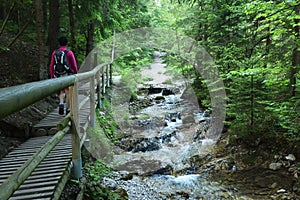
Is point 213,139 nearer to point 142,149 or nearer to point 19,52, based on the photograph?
point 142,149

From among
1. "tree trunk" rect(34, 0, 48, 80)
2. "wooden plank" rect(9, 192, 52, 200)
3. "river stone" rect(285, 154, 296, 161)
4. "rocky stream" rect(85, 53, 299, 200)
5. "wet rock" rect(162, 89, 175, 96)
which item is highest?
"tree trunk" rect(34, 0, 48, 80)

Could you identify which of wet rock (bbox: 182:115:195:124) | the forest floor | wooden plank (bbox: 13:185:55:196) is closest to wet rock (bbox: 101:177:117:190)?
the forest floor

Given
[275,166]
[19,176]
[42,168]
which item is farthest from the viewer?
[275,166]

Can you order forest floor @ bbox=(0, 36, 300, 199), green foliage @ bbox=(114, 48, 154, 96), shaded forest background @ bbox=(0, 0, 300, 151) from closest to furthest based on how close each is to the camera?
forest floor @ bbox=(0, 36, 300, 199) → shaded forest background @ bbox=(0, 0, 300, 151) → green foliage @ bbox=(114, 48, 154, 96)

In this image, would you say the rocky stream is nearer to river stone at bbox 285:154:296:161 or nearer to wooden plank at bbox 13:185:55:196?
river stone at bbox 285:154:296:161

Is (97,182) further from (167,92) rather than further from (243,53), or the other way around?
(167,92)

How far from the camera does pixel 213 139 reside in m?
9.30

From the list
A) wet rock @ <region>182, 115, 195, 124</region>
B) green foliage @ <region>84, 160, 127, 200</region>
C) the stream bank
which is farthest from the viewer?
wet rock @ <region>182, 115, 195, 124</region>

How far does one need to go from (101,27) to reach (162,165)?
7724 millimetres

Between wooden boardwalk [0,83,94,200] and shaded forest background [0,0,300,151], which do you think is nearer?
wooden boardwalk [0,83,94,200]

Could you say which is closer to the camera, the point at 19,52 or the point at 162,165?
the point at 162,165

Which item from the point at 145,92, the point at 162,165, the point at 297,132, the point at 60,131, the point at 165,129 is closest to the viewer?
the point at 60,131

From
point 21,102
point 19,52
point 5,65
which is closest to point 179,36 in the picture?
point 19,52

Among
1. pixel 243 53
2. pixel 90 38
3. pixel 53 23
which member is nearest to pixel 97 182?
pixel 53 23
